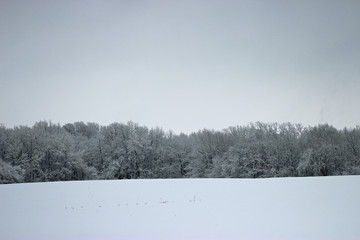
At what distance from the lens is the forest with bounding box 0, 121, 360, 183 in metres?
52.4

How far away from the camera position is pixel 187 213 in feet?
41.0

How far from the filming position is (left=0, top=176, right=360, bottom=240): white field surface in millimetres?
10250

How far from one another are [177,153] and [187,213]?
5649 centimetres

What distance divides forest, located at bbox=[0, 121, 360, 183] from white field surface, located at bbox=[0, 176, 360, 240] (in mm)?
31693

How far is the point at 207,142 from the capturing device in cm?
6912

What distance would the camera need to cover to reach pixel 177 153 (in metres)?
68.8

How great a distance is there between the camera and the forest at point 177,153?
52406 mm

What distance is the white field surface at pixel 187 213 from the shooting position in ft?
33.6

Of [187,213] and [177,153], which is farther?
[177,153]

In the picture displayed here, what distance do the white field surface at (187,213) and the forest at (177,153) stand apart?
104 feet

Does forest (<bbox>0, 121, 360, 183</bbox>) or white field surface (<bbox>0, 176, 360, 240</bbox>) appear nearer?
white field surface (<bbox>0, 176, 360, 240</bbox>)

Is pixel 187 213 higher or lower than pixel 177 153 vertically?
lower

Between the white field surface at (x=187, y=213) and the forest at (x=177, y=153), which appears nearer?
the white field surface at (x=187, y=213)

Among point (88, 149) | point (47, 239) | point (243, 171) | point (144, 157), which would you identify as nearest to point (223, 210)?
point (47, 239)
